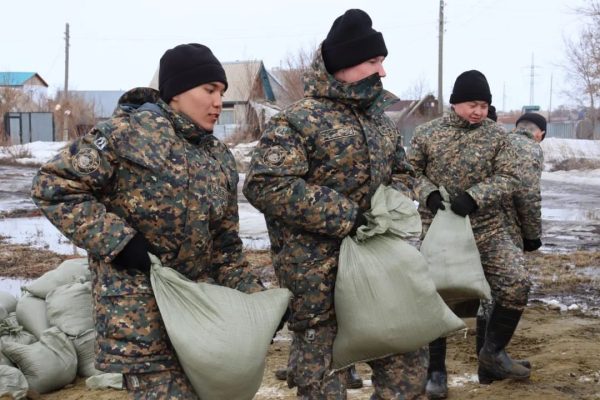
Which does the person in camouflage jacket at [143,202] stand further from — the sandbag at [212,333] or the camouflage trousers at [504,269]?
the camouflage trousers at [504,269]

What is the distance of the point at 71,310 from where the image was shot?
5.27 m

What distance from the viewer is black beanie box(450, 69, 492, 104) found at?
15.1 feet

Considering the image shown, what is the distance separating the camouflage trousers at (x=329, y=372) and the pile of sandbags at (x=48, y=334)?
6.68 ft

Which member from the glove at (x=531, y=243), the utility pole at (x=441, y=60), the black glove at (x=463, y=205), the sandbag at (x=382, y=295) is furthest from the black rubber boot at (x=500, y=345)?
the utility pole at (x=441, y=60)

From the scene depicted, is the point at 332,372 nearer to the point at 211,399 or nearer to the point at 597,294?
the point at 211,399

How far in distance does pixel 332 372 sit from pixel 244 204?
1184 cm

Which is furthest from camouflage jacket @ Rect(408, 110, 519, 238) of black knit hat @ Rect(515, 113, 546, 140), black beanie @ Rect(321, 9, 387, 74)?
black knit hat @ Rect(515, 113, 546, 140)

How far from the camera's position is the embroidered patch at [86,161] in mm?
2576

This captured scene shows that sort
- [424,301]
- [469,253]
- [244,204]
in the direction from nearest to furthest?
[424,301]
[469,253]
[244,204]

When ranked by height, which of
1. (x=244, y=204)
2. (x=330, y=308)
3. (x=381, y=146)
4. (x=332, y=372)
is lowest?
(x=244, y=204)

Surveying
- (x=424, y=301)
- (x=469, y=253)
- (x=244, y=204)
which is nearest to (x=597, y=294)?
(x=469, y=253)

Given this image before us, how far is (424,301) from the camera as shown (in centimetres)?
318

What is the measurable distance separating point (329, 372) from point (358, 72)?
1.19 m

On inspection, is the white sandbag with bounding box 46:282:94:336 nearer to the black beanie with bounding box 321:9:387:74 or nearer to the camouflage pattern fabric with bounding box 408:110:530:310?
the camouflage pattern fabric with bounding box 408:110:530:310
